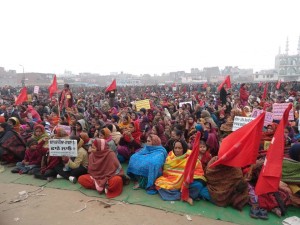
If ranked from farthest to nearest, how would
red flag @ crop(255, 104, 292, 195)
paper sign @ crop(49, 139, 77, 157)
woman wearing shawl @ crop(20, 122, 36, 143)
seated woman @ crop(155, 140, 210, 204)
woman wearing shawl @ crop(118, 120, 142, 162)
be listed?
woman wearing shawl @ crop(20, 122, 36, 143) < woman wearing shawl @ crop(118, 120, 142, 162) < paper sign @ crop(49, 139, 77, 157) < seated woman @ crop(155, 140, 210, 204) < red flag @ crop(255, 104, 292, 195)

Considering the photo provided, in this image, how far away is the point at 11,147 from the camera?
5.64 m

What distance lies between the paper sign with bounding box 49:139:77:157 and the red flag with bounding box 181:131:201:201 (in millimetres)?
1986

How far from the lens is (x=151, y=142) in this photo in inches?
182

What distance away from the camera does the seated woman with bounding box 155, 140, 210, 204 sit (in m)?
3.94

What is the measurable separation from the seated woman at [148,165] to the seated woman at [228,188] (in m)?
0.93

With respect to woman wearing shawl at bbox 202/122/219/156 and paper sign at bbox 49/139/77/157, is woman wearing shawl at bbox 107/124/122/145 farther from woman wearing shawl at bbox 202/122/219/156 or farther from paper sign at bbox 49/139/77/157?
woman wearing shawl at bbox 202/122/219/156

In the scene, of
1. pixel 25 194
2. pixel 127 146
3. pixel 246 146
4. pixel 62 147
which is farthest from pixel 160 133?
pixel 25 194

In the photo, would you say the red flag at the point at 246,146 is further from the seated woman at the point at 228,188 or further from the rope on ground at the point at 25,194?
the rope on ground at the point at 25,194

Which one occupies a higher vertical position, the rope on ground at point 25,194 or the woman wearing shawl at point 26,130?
the woman wearing shawl at point 26,130

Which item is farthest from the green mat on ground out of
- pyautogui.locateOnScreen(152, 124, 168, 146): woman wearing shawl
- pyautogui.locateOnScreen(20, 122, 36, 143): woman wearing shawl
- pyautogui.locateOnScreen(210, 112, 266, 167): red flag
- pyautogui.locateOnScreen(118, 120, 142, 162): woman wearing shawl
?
pyautogui.locateOnScreen(20, 122, 36, 143): woman wearing shawl

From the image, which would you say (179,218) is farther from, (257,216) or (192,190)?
(257,216)

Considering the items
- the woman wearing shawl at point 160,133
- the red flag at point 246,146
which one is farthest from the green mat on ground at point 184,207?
the woman wearing shawl at point 160,133

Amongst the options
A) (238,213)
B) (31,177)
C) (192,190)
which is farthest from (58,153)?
(238,213)

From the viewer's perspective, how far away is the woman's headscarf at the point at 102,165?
14.0ft
